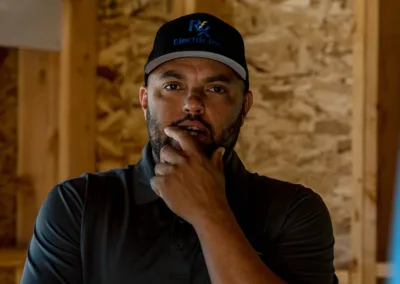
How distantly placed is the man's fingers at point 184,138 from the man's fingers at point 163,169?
4cm

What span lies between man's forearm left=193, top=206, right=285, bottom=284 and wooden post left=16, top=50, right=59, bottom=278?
1.54 meters

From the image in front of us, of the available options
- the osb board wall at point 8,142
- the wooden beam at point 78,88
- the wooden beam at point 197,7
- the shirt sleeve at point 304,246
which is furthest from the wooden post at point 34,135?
the shirt sleeve at point 304,246

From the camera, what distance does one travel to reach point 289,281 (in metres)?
1.14

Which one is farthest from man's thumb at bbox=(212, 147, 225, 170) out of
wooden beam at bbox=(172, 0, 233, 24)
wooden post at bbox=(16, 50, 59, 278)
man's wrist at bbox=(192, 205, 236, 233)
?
wooden post at bbox=(16, 50, 59, 278)

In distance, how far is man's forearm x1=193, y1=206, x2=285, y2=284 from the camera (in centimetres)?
104

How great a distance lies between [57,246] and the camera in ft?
3.76

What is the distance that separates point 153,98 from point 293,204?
347 millimetres

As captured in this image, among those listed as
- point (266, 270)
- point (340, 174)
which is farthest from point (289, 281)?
point (340, 174)

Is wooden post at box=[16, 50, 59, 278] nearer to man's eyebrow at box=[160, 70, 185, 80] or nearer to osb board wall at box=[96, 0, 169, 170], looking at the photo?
osb board wall at box=[96, 0, 169, 170]

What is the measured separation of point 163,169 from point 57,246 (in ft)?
0.79

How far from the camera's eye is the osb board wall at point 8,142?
97.7 inches

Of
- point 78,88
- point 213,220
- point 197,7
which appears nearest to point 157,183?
point 213,220

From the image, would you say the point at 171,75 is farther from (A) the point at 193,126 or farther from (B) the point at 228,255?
(B) the point at 228,255

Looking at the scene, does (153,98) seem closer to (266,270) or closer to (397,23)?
(266,270)
